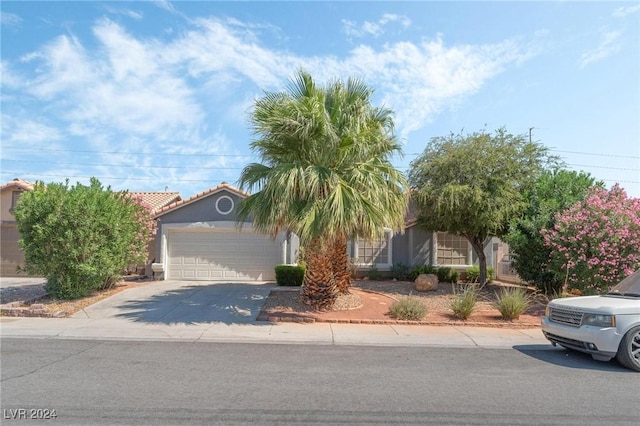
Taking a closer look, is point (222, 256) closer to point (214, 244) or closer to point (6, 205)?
point (214, 244)

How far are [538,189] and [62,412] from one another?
14.7m

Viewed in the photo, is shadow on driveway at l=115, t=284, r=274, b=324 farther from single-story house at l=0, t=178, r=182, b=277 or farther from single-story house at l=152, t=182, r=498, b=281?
single-story house at l=0, t=178, r=182, b=277

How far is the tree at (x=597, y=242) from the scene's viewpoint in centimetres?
1232

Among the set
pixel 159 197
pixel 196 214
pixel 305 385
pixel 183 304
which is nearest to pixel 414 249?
pixel 196 214

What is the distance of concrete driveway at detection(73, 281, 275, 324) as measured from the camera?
472 inches

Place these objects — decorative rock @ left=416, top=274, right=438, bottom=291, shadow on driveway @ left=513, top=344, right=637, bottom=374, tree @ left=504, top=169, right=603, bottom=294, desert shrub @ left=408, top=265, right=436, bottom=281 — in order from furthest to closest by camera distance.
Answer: desert shrub @ left=408, top=265, right=436, bottom=281 < decorative rock @ left=416, top=274, right=438, bottom=291 < tree @ left=504, top=169, right=603, bottom=294 < shadow on driveway @ left=513, top=344, right=637, bottom=374

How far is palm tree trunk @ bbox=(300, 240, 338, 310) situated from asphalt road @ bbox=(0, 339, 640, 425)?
365cm

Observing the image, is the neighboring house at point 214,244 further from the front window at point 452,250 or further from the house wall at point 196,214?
the front window at point 452,250

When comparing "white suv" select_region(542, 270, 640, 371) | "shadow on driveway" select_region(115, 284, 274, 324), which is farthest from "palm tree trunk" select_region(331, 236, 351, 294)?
"white suv" select_region(542, 270, 640, 371)

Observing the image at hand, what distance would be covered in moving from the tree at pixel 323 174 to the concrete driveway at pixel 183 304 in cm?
212

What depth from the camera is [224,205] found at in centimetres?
1900

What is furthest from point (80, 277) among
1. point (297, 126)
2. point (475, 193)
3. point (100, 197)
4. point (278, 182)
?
point (475, 193)

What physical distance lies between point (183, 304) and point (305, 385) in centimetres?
816

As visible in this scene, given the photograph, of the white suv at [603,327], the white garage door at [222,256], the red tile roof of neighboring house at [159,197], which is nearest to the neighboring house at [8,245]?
the red tile roof of neighboring house at [159,197]
